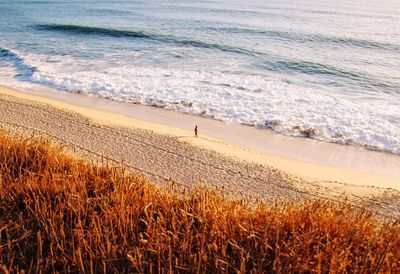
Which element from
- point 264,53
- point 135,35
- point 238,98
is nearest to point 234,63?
point 264,53

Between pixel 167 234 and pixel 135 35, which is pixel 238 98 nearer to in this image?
pixel 167 234

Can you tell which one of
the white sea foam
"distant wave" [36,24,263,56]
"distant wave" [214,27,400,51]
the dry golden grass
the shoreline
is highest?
"distant wave" [214,27,400,51]

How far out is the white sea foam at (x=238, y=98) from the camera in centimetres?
1064

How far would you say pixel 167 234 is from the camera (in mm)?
3438

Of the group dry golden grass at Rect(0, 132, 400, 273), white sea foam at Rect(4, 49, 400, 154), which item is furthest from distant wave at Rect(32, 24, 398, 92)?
dry golden grass at Rect(0, 132, 400, 273)

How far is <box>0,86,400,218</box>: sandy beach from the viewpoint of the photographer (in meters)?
7.12

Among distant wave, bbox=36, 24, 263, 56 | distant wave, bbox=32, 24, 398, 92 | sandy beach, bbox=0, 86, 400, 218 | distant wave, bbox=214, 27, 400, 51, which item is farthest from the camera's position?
distant wave, bbox=214, 27, 400, 51

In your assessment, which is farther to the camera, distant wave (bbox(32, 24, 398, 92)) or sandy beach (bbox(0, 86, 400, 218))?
distant wave (bbox(32, 24, 398, 92))

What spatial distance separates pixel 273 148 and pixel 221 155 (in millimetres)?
1940

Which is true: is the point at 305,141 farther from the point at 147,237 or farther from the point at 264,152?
the point at 147,237

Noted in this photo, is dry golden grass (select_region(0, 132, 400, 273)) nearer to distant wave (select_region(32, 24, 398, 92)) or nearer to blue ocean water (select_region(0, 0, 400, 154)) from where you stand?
blue ocean water (select_region(0, 0, 400, 154))

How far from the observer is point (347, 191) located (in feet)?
23.5

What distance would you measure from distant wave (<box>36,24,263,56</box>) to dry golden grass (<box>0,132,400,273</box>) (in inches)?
686

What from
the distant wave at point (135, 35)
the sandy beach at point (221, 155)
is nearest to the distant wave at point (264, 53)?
the distant wave at point (135, 35)
